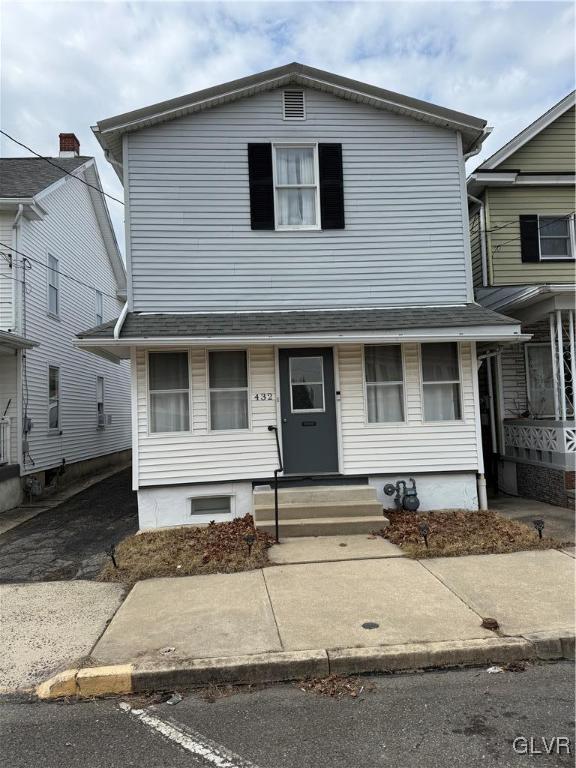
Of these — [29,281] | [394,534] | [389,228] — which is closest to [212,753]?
[394,534]

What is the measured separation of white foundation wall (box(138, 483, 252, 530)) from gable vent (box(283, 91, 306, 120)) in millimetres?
6034

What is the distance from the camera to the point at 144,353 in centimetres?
770

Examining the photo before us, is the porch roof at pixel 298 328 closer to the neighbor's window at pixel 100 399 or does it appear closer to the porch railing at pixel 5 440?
the porch railing at pixel 5 440

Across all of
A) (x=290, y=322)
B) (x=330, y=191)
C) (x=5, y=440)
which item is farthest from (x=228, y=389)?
(x=5, y=440)

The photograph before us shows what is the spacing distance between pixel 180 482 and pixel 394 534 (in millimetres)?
3126

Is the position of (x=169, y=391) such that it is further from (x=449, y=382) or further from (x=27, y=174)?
(x=27, y=174)

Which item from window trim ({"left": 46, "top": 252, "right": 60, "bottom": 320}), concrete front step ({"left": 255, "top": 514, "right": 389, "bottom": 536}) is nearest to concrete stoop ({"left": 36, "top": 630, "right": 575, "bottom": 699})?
concrete front step ({"left": 255, "top": 514, "right": 389, "bottom": 536})

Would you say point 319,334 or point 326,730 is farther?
point 319,334

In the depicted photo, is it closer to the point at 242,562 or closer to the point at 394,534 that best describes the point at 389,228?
the point at 394,534

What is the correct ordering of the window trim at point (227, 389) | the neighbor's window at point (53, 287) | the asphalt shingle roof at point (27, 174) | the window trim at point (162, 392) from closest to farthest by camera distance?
the window trim at point (162, 392), the window trim at point (227, 389), the asphalt shingle roof at point (27, 174), the neighbor's window at point (53, 287)

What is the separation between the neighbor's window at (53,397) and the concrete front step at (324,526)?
817 cm

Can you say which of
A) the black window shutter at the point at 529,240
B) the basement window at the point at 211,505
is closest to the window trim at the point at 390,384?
the basement window at the point at 211,505

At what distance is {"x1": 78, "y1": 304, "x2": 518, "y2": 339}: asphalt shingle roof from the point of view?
742 centimetres

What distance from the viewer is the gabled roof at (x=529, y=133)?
37.3 ft
